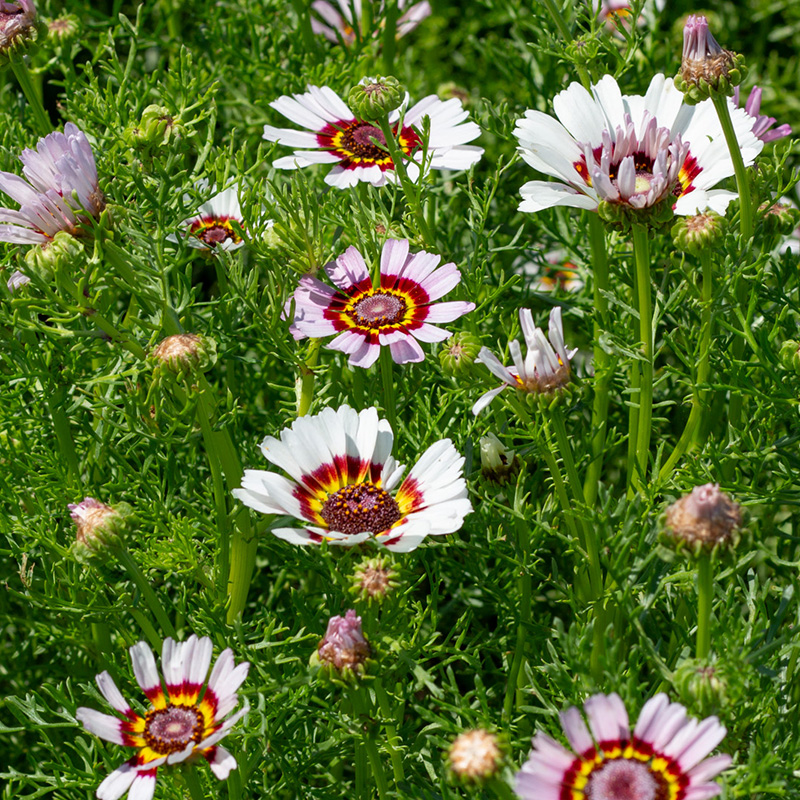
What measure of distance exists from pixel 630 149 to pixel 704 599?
1.86ft

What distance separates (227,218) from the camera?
1668 millimetres

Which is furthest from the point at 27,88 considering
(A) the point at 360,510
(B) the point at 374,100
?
(A) the point at 360,510

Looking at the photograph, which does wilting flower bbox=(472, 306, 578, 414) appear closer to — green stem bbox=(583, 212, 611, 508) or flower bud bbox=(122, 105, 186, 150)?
green stem bbox=(583, 212, 611, 508)

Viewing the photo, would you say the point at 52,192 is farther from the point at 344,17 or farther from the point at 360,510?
the point at 344,17

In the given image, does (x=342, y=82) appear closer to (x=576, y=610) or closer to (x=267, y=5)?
(x=267, y=5)

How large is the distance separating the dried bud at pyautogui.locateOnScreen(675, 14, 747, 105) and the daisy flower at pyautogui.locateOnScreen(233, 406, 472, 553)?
0.48 metres

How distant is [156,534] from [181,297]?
12.5 inches

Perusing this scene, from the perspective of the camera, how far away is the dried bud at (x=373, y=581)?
1100 mm

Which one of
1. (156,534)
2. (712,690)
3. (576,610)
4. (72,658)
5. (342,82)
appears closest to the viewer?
(712,690)

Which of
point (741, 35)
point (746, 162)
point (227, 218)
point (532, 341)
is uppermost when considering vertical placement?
point (741, 35)

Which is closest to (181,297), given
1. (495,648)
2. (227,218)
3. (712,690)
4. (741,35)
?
(227,218)

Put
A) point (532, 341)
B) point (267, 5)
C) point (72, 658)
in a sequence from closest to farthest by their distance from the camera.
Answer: point (532, 341) < point (72, 658) < point (267, 5)

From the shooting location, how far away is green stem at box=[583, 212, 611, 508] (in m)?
1.43

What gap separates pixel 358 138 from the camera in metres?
1.63
